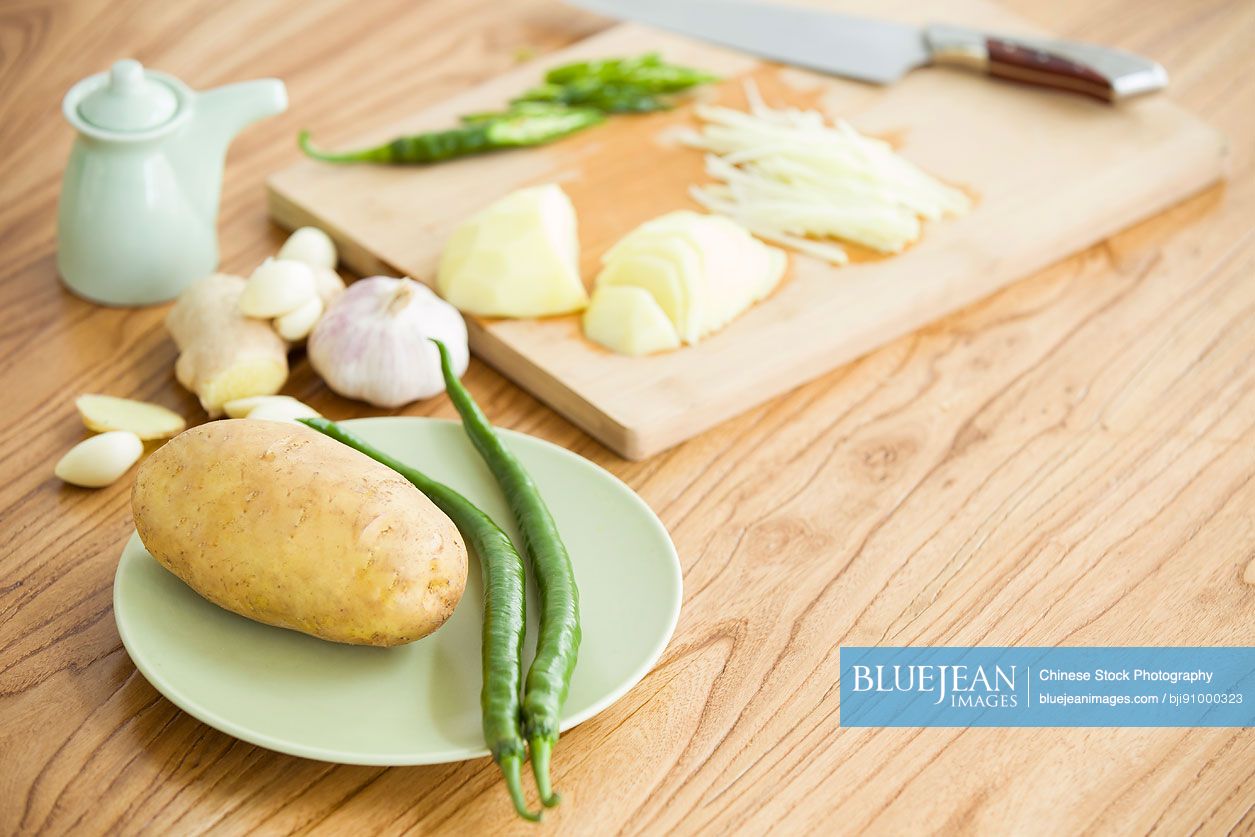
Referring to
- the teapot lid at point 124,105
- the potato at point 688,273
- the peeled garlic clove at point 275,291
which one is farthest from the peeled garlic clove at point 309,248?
the potato at point 688,273

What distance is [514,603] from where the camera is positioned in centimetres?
130

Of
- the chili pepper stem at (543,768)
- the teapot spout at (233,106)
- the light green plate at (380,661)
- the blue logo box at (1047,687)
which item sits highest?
the teapot spout at (233,106)

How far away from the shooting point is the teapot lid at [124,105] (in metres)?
1.73

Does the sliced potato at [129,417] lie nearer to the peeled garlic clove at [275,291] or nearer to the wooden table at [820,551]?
the wooden table at [820,551]

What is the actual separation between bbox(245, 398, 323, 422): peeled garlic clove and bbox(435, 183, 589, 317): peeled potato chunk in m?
0.30

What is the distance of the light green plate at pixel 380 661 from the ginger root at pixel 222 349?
35cm

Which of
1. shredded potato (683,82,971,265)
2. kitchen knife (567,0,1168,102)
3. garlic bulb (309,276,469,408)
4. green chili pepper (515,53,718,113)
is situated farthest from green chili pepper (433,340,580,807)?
kitchen knife (567,0,1168,102)

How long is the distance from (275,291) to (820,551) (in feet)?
2.50

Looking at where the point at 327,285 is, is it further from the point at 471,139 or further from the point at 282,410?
the point at 471,139

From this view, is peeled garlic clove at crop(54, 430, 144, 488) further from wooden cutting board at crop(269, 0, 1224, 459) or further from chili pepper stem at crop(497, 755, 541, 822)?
chili pepper stem at crop(497, 755, 541, 822)

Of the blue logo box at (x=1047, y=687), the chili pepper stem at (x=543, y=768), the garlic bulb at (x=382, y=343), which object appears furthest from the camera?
the garlic bulb at (x=382, y=343)

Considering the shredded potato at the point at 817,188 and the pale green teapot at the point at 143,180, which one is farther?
the shredded potato at the point at 817,188

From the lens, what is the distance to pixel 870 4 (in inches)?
102

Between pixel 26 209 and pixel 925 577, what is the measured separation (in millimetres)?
1479
